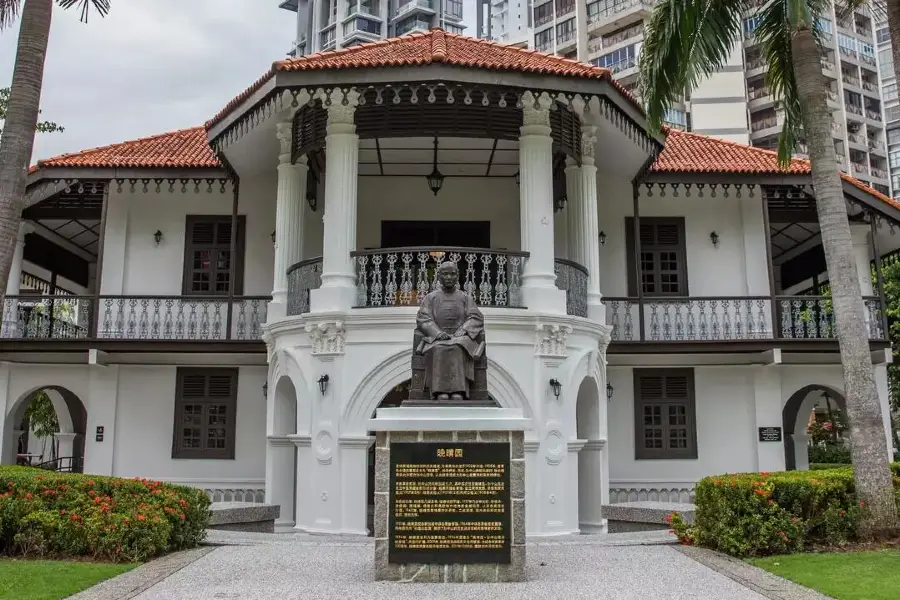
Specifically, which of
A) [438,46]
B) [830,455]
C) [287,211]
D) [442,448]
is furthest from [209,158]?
[830,455]

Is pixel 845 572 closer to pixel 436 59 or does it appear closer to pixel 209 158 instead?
pixel 436 59

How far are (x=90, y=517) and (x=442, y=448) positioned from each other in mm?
4691

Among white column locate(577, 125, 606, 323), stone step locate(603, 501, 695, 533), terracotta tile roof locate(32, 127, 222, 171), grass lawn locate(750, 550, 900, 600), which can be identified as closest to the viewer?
grass lawn locate(750, 550, 900, 600)

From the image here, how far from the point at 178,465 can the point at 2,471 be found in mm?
6879

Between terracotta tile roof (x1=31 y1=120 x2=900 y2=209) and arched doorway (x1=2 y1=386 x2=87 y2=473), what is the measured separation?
516 centimetres

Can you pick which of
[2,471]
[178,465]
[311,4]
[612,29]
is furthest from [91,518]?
[311,4]

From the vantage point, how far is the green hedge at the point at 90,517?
1037 centimetres

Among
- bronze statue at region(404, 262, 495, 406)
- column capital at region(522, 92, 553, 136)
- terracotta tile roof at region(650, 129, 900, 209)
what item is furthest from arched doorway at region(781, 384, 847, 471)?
bronze statue at region(404, 262, 495, 406)

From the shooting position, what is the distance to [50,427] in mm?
33688

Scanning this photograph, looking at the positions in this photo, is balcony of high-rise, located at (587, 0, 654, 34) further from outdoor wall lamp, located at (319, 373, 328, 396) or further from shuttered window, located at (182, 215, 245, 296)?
outdoor wall lamp, located at (319, 373, 328, 396)

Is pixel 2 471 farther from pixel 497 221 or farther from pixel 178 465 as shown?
pixel 497 221

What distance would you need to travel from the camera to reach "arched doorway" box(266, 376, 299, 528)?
15.6 m

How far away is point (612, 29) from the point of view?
6028cm

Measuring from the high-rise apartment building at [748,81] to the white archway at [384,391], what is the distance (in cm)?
4072
